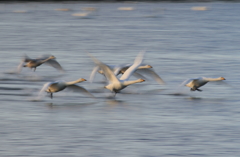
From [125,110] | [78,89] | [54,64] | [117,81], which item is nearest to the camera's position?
[125,110]

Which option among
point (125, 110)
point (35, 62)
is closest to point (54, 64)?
point (35, 62)

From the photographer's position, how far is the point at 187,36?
34.1 metres

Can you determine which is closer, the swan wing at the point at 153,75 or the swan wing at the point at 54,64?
the swan wing at the point at 153,75

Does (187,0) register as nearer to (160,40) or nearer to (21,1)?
(21,1)

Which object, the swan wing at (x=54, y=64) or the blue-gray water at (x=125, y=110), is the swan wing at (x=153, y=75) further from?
the swan wing at (x=54, y=64)

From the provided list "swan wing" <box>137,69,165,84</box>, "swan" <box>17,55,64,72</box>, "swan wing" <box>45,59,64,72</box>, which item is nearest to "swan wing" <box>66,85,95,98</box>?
"swan wing" <box>137,69,165,84</box>

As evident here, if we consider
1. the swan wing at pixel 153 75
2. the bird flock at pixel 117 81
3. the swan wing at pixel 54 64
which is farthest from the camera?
the swan wing at pixel 54 64

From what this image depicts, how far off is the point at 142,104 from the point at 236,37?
19.3 metres

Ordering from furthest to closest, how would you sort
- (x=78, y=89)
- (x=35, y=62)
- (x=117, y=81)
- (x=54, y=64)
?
(x=54, y=64) → (x=35, y=62) → (x=78, y=89) → (x=117, y=81)

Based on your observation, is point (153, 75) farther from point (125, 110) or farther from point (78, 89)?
point (125, 110)

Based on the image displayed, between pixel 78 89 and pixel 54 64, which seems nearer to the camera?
pixel 78 89

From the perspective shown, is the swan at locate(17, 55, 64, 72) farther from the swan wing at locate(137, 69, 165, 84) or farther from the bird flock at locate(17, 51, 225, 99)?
the swan wing at locate(137, 69, 165, 84)

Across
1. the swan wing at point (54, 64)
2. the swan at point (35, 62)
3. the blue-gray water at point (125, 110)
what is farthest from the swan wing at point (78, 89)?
the swan wing at point (54, 64)

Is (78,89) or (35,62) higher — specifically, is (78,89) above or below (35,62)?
above
